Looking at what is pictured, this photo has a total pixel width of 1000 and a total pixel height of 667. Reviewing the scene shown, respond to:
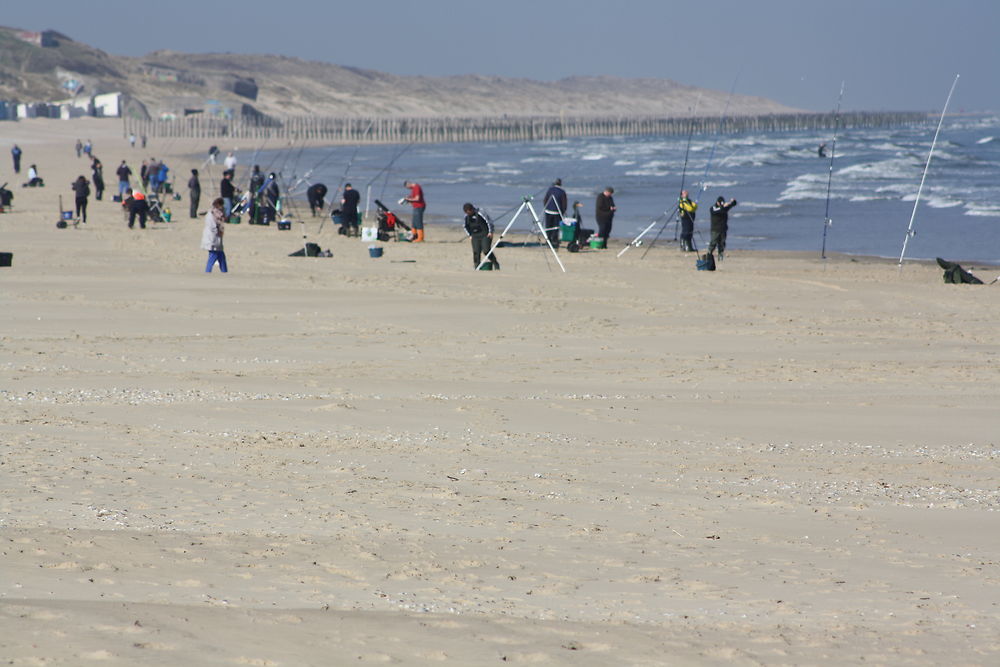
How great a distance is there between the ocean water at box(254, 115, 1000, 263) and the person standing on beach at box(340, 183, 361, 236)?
3059 millimetres

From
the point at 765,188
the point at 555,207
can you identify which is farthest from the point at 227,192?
the point at 765,188

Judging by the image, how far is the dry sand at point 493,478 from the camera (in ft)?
13.5

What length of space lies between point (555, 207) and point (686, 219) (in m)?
2.15

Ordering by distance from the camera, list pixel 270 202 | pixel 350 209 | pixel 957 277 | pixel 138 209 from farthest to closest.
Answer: pixel 270 202, pixel 138 209, pixel 350 209, pixel 957 277

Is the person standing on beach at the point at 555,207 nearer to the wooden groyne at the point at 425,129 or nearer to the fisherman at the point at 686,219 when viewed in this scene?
the fisherman at the point at 686,219

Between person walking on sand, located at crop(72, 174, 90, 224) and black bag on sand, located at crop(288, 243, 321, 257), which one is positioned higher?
person walking on sand, located at crop(72, 174, 90, 224)

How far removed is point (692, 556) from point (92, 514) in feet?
8.53

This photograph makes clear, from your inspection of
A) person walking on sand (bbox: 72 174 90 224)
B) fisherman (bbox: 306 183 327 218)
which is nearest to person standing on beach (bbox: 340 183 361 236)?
fisherman (bbox: 306 183 327 218)

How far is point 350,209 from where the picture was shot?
22.2 metres

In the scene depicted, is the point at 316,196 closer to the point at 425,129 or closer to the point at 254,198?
the point at 254,198

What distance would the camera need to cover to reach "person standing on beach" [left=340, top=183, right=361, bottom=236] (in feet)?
72.5

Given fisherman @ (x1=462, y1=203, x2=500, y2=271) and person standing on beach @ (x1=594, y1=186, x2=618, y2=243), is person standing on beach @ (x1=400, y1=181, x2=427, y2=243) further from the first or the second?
fisherman @ (x1=462, y1=203, x2=500, y2=271)

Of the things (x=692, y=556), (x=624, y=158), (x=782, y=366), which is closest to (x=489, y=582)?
(x=692, y=556)

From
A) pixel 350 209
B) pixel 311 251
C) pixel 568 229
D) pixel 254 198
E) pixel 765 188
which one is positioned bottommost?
pixel 311 251
